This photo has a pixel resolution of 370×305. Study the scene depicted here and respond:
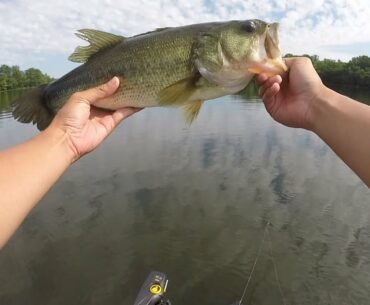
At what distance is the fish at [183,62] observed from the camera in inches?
144

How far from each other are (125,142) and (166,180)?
8.45 meters

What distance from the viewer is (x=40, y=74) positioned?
150250 millimetres

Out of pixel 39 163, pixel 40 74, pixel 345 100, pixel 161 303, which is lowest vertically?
pixel 40 74

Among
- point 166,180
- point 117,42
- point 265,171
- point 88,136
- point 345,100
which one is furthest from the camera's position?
point 265,171

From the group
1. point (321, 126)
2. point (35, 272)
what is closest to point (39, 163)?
point (321, 126)

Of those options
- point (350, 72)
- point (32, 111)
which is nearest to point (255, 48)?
point (32, 111)

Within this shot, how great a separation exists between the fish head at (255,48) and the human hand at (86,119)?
126 centimetres

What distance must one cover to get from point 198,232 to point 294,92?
397 inches

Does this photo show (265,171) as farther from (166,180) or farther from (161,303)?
(161,303)

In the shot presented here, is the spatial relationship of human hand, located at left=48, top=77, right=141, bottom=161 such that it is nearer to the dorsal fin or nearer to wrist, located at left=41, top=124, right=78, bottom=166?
wrist, located at left=41, top=124, right=78, bottom=166

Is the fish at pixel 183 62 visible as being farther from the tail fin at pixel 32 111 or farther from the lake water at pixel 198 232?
the lake water at pixel 198 232

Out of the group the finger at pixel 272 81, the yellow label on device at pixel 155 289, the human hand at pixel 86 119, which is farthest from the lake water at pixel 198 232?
the finger at pixel 272 81

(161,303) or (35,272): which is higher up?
(161,303)

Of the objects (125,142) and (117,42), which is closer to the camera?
(117,42)
